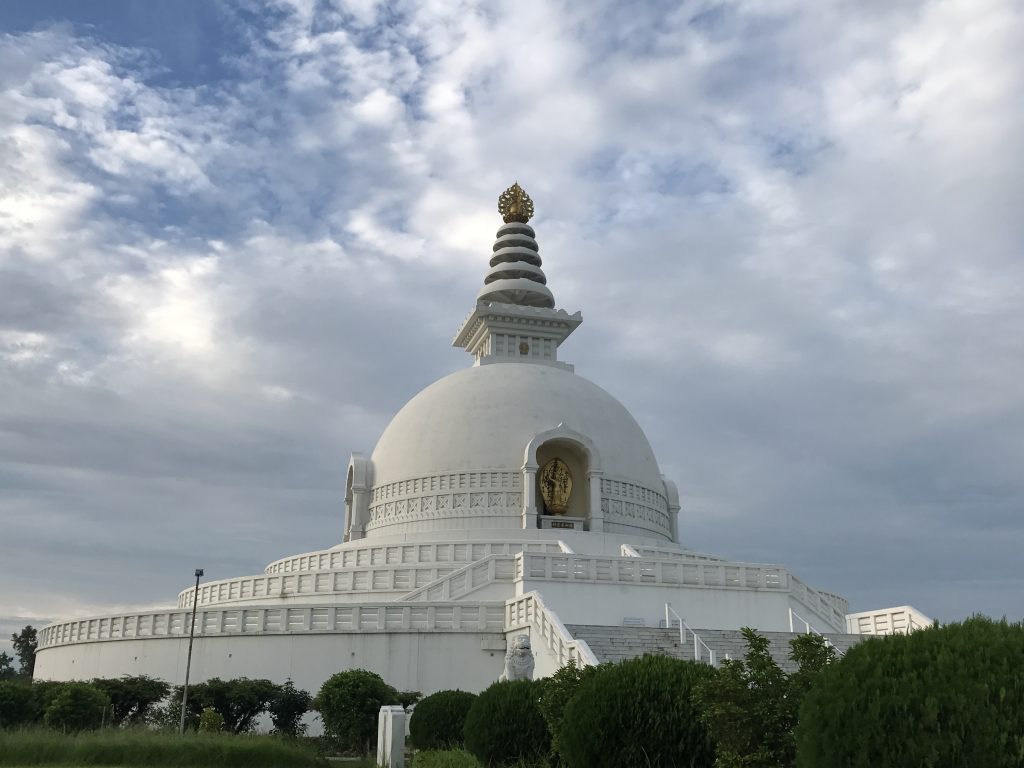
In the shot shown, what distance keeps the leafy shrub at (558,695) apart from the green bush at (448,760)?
3.48 feet

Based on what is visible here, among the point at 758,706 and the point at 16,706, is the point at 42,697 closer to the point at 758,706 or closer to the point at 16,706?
the point at 16,706

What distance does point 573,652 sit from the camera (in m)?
18.1

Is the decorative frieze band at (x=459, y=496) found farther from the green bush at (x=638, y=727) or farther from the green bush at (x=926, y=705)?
the green bush at (x=926, y=705)

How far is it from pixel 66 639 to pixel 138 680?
7.27m

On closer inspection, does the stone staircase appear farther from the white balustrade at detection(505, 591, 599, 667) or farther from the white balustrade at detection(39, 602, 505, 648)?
the white balustrade at detection(39, 602, 505, 648)

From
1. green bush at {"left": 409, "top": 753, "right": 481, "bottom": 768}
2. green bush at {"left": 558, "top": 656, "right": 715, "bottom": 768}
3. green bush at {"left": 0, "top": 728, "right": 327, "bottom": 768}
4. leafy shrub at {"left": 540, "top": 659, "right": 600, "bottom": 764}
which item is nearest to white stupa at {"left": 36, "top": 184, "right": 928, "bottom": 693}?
green bush at {"left": 409, "top": 753, "right": 481, "bottom": 768}

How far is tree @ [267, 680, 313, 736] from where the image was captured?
20453mm

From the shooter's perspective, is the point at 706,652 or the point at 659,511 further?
the point at 659,511

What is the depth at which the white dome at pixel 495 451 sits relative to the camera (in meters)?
32.7

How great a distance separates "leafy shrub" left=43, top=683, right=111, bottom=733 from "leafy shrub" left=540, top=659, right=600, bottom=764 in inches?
413

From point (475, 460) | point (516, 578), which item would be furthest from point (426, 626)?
point (475, 460)

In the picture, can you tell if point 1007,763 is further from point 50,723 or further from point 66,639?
point 66,639

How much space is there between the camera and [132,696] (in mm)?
21000

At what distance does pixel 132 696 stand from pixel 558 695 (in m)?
12.9
